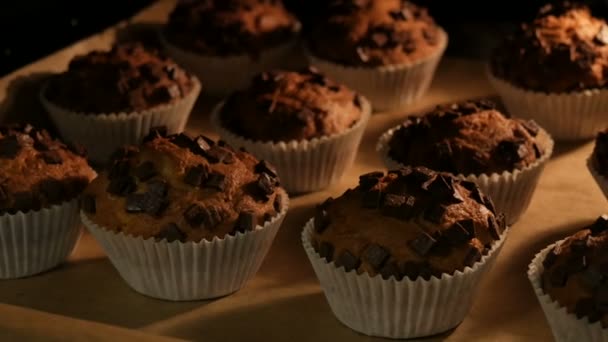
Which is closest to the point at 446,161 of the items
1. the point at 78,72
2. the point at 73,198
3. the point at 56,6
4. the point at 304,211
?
the point at 304,211

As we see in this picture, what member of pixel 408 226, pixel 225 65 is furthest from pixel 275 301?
pixel 225 65

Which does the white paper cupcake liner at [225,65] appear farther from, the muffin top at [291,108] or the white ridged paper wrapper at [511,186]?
the white ridged paper wrapper at [511,186]

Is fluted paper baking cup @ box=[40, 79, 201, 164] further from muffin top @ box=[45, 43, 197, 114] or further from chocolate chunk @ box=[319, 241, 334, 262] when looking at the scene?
chocolate chunk @ box=[319, 241, 334, 262]

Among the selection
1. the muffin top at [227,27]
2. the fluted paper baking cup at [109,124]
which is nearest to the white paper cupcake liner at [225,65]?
the muffin top at [227,27]

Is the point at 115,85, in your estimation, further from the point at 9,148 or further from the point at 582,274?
the point at 582,274

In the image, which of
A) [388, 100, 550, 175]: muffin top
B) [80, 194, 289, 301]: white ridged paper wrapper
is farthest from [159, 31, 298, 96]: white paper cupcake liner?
[80, 194, 289, 301]: white ridged paper wrapper

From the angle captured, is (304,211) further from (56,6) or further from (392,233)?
(56,6)
